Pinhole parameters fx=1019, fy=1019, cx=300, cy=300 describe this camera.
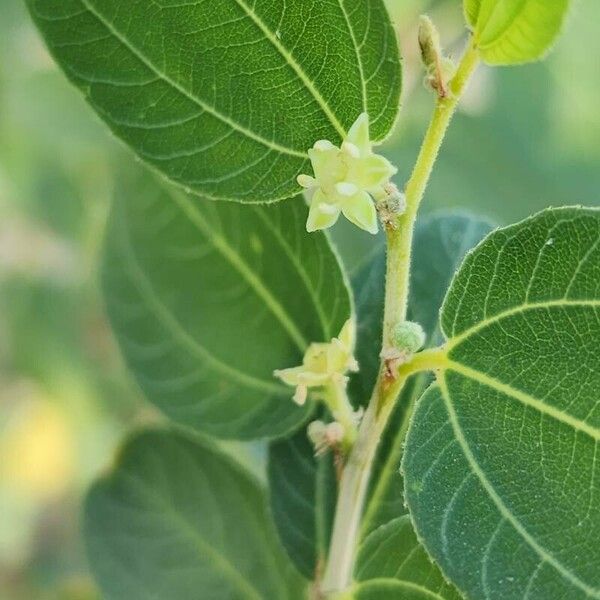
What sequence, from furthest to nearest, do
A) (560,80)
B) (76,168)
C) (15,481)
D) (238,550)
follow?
1. (15,481)
2. (560,80)
3. (76,168)
4. (238,550)

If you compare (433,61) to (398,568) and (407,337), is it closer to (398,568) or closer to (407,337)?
(407,337)

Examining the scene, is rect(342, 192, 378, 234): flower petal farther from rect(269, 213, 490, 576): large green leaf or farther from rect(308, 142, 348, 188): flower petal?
rect(269, 213, 490, 576): large green leaf

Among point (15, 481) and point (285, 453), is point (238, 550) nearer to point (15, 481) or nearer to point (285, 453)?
point (285, 453)

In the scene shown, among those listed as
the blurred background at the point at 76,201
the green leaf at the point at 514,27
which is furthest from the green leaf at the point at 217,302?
the blurred background at the point at 76,201

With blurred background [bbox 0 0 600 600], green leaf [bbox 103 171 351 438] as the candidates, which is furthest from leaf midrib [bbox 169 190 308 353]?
blurred background [bbox 0 0 600 600]

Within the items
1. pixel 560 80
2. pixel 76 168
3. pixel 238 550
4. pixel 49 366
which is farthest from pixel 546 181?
pixel 238 550
